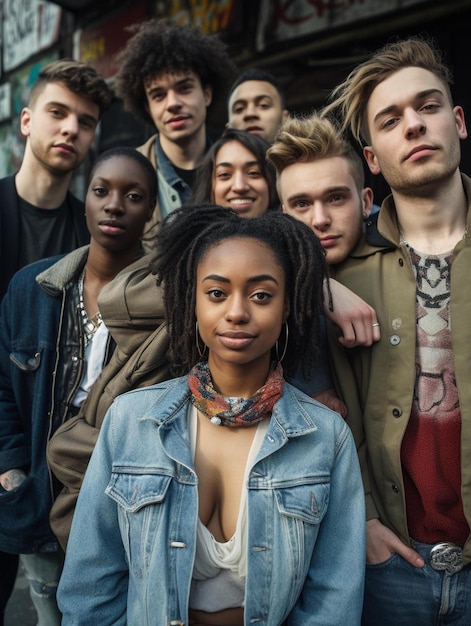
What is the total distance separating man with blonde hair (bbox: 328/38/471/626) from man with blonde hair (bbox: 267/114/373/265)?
5.3 inches

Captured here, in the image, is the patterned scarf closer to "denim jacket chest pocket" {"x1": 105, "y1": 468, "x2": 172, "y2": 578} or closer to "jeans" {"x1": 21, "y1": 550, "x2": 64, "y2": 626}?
"denim jacket chest pocket" {"x1": 105, "y1": 468, "x2": 172, "y2": 578}

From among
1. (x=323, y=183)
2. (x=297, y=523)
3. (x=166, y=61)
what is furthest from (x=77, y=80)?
(x=297, y=523)

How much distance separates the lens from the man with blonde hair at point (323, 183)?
2350mm

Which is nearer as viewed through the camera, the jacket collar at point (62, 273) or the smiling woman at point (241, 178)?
the jacket collar at point (62, 273)

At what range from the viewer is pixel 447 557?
2.05 metres

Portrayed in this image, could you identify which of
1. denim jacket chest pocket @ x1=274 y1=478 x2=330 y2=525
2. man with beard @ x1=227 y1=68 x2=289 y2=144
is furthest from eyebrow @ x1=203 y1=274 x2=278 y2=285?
man with beard @ x1=227 y1=68 x2=289 y2=144

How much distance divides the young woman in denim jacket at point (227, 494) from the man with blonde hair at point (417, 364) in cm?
31

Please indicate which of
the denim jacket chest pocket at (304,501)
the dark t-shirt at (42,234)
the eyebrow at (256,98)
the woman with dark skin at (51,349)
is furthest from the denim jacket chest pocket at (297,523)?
the eyebrow at (256,98)

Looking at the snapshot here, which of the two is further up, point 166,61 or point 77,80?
point 166,61

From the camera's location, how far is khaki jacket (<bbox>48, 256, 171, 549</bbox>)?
221 centimetres

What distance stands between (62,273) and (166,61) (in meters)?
2.12

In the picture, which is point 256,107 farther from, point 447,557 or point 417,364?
point 447,557

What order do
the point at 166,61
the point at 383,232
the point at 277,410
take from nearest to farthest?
the point at 277,410 < the point at 383,232 < the point at 166,61

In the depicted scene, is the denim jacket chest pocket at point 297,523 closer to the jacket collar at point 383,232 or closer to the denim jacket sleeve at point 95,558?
the denim jacket sleeve at point 95,558
